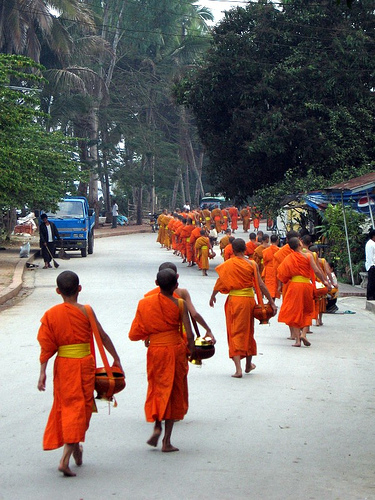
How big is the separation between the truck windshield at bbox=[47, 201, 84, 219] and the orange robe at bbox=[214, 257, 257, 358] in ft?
73.2

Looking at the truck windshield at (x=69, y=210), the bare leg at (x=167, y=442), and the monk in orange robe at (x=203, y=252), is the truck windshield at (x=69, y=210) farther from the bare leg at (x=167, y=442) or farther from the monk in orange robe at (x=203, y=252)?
the bare leg at (x=167, y=442)

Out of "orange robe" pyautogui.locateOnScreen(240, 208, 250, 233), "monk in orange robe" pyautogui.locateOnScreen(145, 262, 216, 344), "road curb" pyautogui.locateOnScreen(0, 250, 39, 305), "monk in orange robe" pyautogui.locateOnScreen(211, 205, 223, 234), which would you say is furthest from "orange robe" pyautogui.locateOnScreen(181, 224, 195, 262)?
"monk in orange robe" pyautogui.locateOnScreen(145, 262, 216, 344)

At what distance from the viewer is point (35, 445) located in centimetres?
688

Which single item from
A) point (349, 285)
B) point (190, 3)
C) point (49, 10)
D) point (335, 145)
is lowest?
point (349, 285)

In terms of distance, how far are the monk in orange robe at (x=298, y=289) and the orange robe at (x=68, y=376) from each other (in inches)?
257

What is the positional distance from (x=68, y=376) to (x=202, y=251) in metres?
19.9

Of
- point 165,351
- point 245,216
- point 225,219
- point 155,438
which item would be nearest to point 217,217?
point 225,219

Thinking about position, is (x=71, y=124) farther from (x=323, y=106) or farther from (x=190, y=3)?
(x=323, y=106)

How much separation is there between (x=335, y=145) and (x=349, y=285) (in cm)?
550

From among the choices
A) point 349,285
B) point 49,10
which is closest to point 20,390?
point 349,285

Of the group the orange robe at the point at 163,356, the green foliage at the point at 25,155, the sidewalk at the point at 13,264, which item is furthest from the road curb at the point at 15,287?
the orange robe at the point at 163,356

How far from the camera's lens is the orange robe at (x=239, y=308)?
1001 cm

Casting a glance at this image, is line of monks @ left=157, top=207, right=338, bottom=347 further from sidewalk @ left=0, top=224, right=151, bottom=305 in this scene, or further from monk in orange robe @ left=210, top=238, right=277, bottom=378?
sidewalk @ left=0, top=224, right=151, bottom=305

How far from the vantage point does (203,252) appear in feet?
85.1
